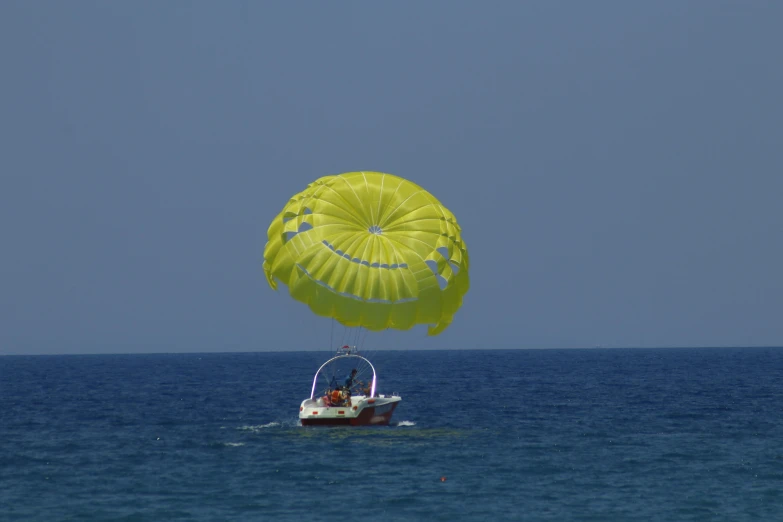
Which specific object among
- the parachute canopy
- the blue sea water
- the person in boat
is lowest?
the blue sea water

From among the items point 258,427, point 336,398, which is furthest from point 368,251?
point 258,427

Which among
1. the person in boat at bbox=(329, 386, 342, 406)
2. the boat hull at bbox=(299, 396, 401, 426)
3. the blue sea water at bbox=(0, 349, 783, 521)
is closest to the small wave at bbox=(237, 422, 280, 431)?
the blue sea water at bbox=(0, 349, 783, 521)

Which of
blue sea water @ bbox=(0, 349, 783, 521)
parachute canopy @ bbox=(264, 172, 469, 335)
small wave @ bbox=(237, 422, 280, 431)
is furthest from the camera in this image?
small wave @ bbox=(237, 422, 280, 431)

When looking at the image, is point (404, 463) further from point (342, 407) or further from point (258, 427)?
point (258, 427)

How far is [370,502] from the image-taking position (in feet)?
109

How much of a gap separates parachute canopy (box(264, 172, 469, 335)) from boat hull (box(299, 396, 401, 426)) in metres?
3.88

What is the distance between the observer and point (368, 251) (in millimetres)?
43031

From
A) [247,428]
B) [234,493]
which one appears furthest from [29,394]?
[234,493]

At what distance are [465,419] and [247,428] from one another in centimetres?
1141

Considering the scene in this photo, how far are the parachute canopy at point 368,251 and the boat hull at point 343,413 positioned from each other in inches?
153

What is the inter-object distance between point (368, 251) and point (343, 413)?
7015 mm

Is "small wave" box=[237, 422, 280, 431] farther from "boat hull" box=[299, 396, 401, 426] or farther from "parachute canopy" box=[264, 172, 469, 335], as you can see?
"parachute canopy" box=[264, 172, 469, 335]

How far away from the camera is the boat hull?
45.2 metres

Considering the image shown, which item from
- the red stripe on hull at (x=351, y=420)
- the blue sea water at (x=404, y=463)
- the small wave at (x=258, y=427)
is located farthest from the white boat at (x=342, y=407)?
the small wave at (x=258, y=427)
